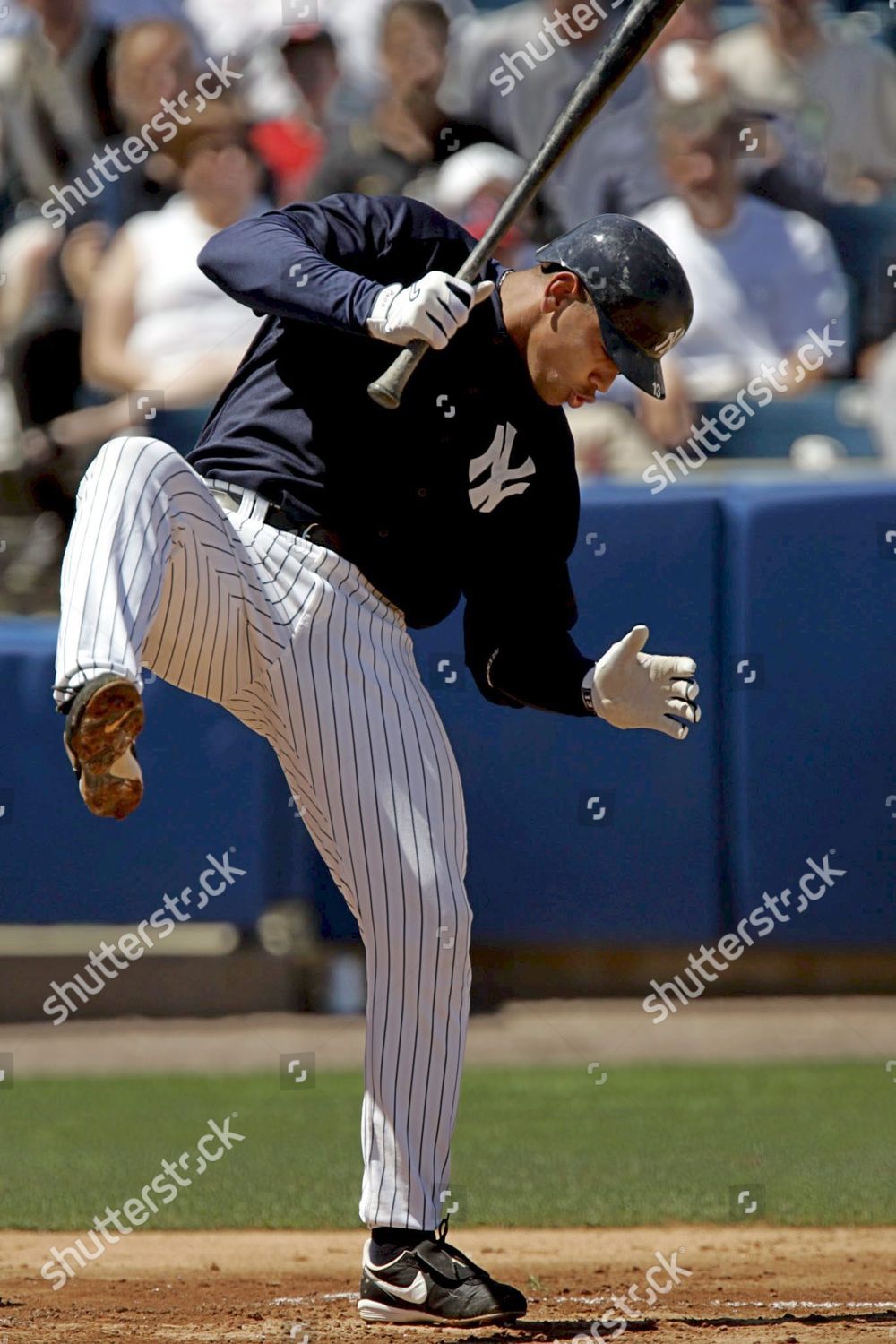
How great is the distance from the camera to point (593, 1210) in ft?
12.9

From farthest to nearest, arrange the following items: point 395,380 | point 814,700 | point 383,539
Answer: point 814,700, point 383,539, point 395,380

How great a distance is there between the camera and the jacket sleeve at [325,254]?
2557mm

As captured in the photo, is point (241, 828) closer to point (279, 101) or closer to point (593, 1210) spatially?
point (593, 1210)

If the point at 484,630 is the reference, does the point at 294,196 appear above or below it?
above

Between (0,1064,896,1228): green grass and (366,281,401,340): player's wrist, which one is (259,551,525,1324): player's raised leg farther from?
(0,1064,896,1228): green grass

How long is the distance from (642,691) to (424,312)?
0.82 m

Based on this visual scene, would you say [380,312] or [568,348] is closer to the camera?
[380,312]

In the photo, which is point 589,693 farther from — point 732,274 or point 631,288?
point 732,274

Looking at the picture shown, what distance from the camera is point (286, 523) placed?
9.14 ft

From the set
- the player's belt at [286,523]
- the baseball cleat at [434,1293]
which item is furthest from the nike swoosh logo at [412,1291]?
the player's belt at [286,523]

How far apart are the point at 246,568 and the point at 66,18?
16.0 ft

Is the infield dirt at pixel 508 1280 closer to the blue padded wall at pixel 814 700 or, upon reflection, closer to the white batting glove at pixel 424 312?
the white batting glove at pixel 424 312

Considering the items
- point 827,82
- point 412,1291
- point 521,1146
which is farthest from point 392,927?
point 827,82

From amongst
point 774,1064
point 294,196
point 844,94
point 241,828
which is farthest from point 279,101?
point 774,1064
